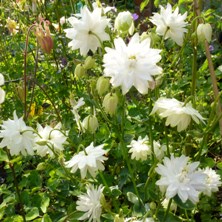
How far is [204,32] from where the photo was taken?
1237mm

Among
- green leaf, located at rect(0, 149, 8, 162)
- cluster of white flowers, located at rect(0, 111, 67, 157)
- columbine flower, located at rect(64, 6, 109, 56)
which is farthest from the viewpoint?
green leaf, located at rect(0, 149, 8, 162)

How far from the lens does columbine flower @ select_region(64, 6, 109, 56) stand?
1172 mm

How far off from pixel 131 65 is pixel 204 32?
279mm

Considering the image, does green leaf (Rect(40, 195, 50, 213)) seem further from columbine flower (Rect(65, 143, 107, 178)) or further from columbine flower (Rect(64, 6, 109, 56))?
columbine flower (Rect(64, 6, 109, 56))

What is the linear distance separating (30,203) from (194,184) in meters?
0.68

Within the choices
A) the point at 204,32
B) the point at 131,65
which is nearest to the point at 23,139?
the point at 131,65

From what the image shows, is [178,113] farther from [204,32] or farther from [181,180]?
[204,32]

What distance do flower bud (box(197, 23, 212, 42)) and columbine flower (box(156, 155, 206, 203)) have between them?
33 centimetres

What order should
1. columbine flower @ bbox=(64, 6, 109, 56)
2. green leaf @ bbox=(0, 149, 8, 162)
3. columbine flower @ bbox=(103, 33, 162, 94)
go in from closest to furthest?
columbine flower @ bbox=(103, 33, 162, 94)
columbine flower @ bbox=(64, 6, 109, 56)
green leaf @ bbox=(0, 149, 8, 162)

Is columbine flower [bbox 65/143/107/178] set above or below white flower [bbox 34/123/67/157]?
below

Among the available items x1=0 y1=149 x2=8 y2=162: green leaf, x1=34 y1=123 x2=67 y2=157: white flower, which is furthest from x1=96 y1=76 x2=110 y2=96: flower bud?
x1=0 y1=149 x2=8 y2=162: green leaf

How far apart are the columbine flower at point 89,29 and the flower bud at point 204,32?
247mm

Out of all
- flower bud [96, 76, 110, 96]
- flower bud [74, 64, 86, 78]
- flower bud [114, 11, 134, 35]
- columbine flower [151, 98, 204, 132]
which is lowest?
columbine flower [151, 98, 204, 132]

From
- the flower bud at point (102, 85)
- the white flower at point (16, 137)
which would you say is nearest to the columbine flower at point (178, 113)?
the flower bud at point (102, 85)
